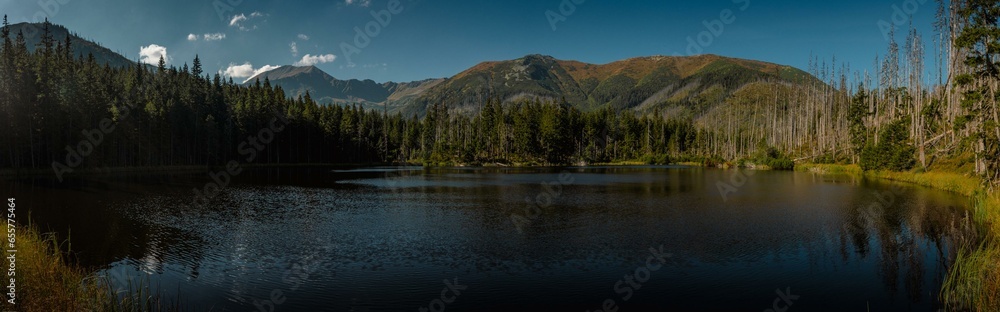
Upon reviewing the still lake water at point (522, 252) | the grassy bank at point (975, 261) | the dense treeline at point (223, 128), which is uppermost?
the dense treeline at point (223, 128)

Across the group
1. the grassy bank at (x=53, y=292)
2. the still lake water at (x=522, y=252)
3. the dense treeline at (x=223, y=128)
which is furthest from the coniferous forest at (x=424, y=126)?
the grassy bank at (x=53, y=292)

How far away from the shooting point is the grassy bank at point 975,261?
44.0ft

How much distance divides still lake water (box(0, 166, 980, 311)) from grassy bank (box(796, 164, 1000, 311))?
0.67 metres

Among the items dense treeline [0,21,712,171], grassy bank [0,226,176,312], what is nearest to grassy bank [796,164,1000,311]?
grassy bank [0,226,176,312]

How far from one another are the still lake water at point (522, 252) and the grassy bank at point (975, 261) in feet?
2.21

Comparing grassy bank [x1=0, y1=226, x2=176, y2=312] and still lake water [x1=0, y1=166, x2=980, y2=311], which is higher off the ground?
grassy bank [x1=0, y1=226, x2=176, y2=312]

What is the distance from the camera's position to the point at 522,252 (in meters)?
22.2

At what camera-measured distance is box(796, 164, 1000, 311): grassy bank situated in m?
13.4

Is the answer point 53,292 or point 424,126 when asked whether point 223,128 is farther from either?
point 53,292

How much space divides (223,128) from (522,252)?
113 metres

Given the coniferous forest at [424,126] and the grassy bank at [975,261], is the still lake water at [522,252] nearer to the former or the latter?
the grassy bank at [975,261]

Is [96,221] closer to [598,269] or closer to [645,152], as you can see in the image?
[598,269]

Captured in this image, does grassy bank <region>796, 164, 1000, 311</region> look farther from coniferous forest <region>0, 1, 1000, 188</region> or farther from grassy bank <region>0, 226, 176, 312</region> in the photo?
grassy bank <region>0, 226, 176, 312</region>

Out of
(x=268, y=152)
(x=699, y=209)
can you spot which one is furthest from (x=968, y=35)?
(x=268, y=152)
